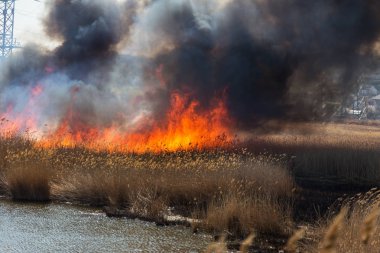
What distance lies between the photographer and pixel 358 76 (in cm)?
2658

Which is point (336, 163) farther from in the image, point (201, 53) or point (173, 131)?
point (201, 53)

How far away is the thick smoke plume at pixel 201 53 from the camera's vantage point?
24.4 meters

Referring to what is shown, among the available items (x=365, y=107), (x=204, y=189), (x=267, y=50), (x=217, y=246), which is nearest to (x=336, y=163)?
(x=204, y=189)

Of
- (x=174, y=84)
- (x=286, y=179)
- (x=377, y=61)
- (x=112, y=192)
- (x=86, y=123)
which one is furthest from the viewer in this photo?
(x=377, y=61)

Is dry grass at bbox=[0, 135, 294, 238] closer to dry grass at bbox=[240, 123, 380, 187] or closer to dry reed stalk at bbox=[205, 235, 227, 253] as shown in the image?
dry grass at bbox=[240, 123, 380, 187]

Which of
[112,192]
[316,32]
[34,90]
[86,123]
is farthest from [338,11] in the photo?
[112,192]

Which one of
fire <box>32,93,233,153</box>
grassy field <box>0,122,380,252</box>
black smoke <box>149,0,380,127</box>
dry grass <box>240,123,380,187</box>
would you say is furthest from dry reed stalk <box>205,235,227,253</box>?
black smoke <box>149,0,380,127</box>

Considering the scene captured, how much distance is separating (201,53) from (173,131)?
14.3 feet

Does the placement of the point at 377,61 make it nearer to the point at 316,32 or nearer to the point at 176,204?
the point at 316,32

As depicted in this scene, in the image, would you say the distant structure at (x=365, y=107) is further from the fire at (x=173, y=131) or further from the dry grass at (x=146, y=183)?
the dry grass at (x=146, y=183)

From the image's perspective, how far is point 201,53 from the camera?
2494 centimetres

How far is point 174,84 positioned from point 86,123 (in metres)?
4.52

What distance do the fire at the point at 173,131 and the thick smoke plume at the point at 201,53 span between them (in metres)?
0.51

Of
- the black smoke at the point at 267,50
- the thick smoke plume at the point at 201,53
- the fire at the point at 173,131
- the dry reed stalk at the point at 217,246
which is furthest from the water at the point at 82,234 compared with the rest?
the black smoke at the point at 267,50
